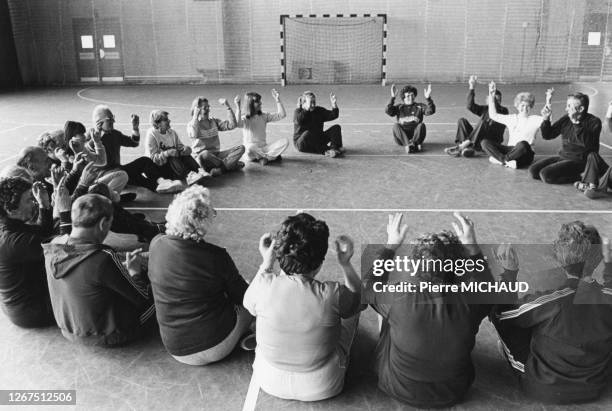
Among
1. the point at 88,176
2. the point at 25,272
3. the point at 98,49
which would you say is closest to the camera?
the point at 25,272

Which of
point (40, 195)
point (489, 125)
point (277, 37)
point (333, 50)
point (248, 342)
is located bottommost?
point (248, 342)

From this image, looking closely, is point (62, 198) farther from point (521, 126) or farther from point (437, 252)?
point (521, 126)

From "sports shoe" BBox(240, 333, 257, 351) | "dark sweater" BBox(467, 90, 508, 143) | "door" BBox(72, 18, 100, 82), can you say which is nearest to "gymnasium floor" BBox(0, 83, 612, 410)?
"sports shoe" BBox(240, 333, 257, 351)

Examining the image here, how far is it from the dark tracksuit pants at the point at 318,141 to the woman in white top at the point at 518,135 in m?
2.28

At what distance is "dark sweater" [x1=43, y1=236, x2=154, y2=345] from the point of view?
12.1 ft

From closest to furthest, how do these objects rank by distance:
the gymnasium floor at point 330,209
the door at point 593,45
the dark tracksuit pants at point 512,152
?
the gymnasium floor at point 330,209, the dark tracksuit pants at point 512,152, the door at point 593,45

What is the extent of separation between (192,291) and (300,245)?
2.67 ft

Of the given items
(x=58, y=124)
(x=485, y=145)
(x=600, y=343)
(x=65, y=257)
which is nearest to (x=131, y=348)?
(x=65, y=257)

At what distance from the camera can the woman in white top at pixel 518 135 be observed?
838cm

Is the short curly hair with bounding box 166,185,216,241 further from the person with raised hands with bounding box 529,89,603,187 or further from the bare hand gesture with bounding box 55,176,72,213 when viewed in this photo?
the person with raised hands with bounding box 529,89,603,187

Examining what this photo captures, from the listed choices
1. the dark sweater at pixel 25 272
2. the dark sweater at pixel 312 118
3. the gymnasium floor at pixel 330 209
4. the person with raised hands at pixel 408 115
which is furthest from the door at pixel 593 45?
the dark sweater at pixel 25 272

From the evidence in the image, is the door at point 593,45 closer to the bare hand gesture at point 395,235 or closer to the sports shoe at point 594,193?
the sports shoe at point 594,193

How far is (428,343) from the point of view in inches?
123

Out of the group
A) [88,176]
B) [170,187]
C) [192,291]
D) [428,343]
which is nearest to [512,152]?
[170,187]
